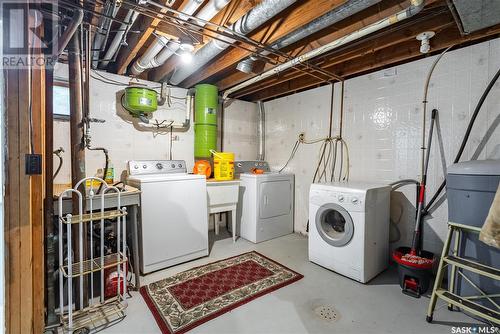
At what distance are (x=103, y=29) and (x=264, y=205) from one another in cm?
259

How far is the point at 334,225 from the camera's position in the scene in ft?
8.76

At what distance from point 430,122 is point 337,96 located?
115 cm

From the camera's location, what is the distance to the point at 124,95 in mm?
2898

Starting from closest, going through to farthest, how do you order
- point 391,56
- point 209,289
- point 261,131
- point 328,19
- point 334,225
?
point 328,19 → point 209,289 → point 391,56 → point 334,225 → point 261,131

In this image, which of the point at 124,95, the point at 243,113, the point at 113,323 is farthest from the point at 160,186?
the point at 243,113

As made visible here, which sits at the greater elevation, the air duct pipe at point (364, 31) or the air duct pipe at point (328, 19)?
the air duct pipe at point (328, 19)

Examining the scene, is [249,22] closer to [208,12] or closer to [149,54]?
[208,12]

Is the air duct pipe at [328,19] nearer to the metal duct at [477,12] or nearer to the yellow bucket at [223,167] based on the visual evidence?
the metal duct at [477,12]

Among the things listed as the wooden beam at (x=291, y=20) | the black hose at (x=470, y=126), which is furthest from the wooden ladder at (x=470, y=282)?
the wooden beam at (x=291, y=20)

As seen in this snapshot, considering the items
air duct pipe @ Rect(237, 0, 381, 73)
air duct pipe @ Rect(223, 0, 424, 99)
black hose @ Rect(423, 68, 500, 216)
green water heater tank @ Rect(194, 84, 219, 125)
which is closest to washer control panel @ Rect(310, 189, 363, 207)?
black hose @ Rect(423, 68, 500, 216)

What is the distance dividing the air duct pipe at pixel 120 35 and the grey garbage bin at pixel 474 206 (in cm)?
273

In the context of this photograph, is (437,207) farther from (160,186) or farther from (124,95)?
(124,95)

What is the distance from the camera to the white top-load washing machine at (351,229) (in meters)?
2.19

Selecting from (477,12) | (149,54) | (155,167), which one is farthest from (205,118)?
(477,12)
